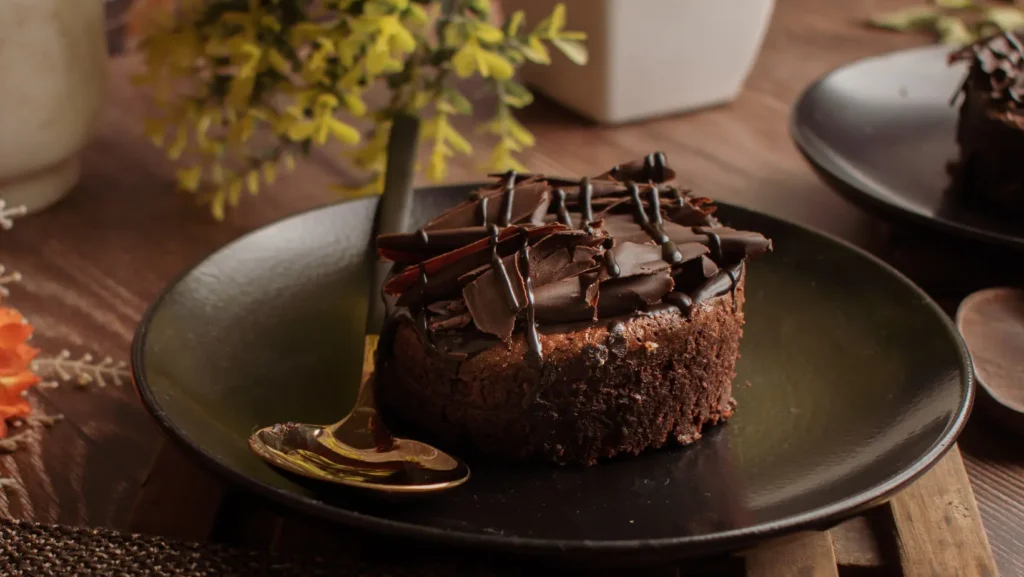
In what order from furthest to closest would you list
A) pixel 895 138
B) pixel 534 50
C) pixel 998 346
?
pixel 895 138
pixel 534 50
pixel 998 346

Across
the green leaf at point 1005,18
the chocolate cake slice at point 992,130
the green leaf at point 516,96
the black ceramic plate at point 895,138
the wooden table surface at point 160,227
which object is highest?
the chocolate cake slice at point 992,130

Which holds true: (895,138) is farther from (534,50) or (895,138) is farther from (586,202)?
(586,202)

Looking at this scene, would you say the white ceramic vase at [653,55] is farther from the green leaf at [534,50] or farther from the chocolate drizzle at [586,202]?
the chocolate drizzle at [586,202]

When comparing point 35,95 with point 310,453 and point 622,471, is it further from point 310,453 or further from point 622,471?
Result: point 622,471

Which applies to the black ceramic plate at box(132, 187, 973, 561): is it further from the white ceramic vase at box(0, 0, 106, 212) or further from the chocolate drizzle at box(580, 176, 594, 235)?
the white ceramic vase at box(0, 0, 106, 212)

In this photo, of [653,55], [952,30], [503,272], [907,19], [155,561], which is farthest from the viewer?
[907,19]

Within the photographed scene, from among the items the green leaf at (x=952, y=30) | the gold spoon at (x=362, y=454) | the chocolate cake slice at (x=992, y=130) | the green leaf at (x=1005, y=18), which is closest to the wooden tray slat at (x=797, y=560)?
the gold spoon at (x=362, y=454)

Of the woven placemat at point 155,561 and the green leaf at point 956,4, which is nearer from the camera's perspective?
the woven placemat at point 155,561

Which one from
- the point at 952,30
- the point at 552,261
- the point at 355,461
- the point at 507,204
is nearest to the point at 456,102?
the point at 507,204

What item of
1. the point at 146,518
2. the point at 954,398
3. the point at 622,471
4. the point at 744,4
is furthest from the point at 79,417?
the point at 744,4
